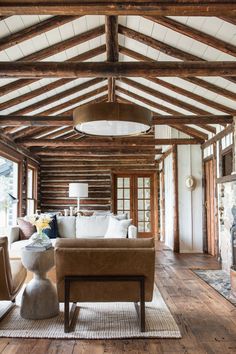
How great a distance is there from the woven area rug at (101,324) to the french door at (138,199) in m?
7.43

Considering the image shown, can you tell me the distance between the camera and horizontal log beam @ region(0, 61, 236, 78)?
13.8 feet

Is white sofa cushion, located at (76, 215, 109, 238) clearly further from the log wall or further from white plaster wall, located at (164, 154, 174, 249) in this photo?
the log wall

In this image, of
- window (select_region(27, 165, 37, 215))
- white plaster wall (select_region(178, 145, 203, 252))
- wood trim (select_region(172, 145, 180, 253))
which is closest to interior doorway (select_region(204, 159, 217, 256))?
white plaster wall (select_region(178, 145, 203, 252))

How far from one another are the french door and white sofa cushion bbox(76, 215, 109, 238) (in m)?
4.62

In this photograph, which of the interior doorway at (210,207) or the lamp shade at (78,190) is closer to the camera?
the interior doorway at (210,207)

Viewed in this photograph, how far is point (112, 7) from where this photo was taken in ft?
10.2

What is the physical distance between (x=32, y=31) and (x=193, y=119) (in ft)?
11.3

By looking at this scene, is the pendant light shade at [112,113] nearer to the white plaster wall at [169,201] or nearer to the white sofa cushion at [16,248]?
the white sofa cushion at [16,248]

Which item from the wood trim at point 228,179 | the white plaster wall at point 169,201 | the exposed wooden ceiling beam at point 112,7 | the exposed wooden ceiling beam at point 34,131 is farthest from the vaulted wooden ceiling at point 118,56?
the white plaster wall at point 169,201

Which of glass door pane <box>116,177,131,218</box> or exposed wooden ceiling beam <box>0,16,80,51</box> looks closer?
exposed wooden ceiling beam <box>0,16,80,51</box>

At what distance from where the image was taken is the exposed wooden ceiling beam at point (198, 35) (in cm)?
444

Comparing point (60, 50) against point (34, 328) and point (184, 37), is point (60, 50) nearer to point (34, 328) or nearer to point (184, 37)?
point (184, 37)

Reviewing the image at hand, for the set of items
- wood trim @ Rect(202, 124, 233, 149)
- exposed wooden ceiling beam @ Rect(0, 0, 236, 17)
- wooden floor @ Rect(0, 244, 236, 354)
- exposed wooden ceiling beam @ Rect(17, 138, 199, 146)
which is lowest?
wooden floor @ Rect(0, 244, 236, 354)

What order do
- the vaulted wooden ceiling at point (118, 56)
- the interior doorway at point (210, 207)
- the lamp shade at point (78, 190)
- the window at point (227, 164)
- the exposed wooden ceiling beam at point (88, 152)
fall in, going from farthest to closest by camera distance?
1. the exposed wooden ceiling beam at point (88, 152)
2. the lamp shade at point (78, 190)
3. the interior doorway at point (210, 207)
4. the window at point (227, 164)
5. the vaulted wooden ceiling at point (118, 56)
